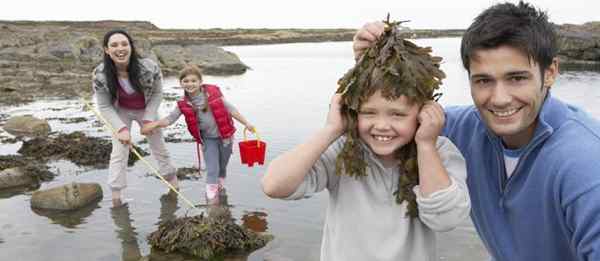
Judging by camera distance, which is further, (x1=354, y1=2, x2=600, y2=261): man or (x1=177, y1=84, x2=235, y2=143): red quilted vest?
(x1=177, y1=84, x2=235, y2=143): red quilted vest

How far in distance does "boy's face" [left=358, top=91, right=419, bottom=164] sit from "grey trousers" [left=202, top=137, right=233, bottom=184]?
4.93 metres

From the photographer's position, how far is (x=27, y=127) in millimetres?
12531

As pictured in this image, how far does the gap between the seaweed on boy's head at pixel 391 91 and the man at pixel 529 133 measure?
0.15 meters

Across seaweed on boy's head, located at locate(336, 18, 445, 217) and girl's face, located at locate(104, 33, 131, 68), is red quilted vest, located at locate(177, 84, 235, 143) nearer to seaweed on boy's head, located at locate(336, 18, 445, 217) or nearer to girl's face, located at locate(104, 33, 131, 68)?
girl's face, located at locate(104, 33, 131, 68)

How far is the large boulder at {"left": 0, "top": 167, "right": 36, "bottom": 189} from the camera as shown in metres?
8.05

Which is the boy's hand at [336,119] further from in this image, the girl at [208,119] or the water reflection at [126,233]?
the girl at [208,119]

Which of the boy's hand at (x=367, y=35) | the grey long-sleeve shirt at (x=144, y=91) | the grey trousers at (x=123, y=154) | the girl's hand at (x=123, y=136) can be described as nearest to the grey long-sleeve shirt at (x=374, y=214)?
the boy's hand at (x=367, y=35)

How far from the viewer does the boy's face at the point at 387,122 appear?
2.58m

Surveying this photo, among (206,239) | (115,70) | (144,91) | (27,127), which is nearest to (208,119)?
(144,91)

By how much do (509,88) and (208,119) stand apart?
527 centimetres

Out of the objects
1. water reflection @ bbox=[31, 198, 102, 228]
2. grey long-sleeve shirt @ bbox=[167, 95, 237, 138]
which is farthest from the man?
water reflection @ bbox=[31, 198, 102, 228]

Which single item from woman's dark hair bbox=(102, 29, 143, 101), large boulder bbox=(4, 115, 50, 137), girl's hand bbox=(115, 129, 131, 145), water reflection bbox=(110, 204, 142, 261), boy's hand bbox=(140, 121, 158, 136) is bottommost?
water reflection bbox=(110, 204, 142, 261)

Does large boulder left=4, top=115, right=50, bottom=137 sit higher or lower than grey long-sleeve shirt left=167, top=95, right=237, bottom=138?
lower

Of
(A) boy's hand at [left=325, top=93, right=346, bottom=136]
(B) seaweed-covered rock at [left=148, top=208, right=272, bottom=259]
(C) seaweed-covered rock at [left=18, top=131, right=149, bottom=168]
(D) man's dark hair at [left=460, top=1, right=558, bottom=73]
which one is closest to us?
(D) man's dark hair at [left=460, top=1, right=558, bottom=73]
